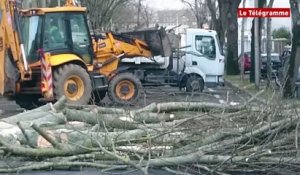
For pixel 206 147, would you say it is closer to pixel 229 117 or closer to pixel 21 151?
pixel 229 117

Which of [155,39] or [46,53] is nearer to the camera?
[46,53]

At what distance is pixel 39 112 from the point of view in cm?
951

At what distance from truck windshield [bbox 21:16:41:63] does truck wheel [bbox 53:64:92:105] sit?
78cm

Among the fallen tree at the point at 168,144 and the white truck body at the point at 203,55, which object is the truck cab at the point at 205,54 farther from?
the fallen tree at the point at 168,144

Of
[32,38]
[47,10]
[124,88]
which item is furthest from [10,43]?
[124,88]

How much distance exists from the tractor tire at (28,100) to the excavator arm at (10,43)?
1.14 metres

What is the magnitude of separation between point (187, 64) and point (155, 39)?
11.1 ft

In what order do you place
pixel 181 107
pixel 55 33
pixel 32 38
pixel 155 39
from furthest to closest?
pixel 155 39 → pixel 55 33 → pixel 32 38 → pixel 181 107

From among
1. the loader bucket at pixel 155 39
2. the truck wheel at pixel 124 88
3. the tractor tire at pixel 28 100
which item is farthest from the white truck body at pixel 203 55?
the tractor tire at pixel 28 100

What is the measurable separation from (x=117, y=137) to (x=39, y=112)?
72.9 inches

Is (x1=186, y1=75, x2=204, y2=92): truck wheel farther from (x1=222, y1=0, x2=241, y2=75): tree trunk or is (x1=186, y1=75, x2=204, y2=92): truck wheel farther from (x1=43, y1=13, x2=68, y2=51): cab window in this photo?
(x1=222, y1=0, x2=241, y2=75): tree trunk

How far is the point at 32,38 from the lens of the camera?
19.5 metres

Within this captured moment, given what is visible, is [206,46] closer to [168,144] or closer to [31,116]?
[31,116]

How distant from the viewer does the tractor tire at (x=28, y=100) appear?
771 inches
